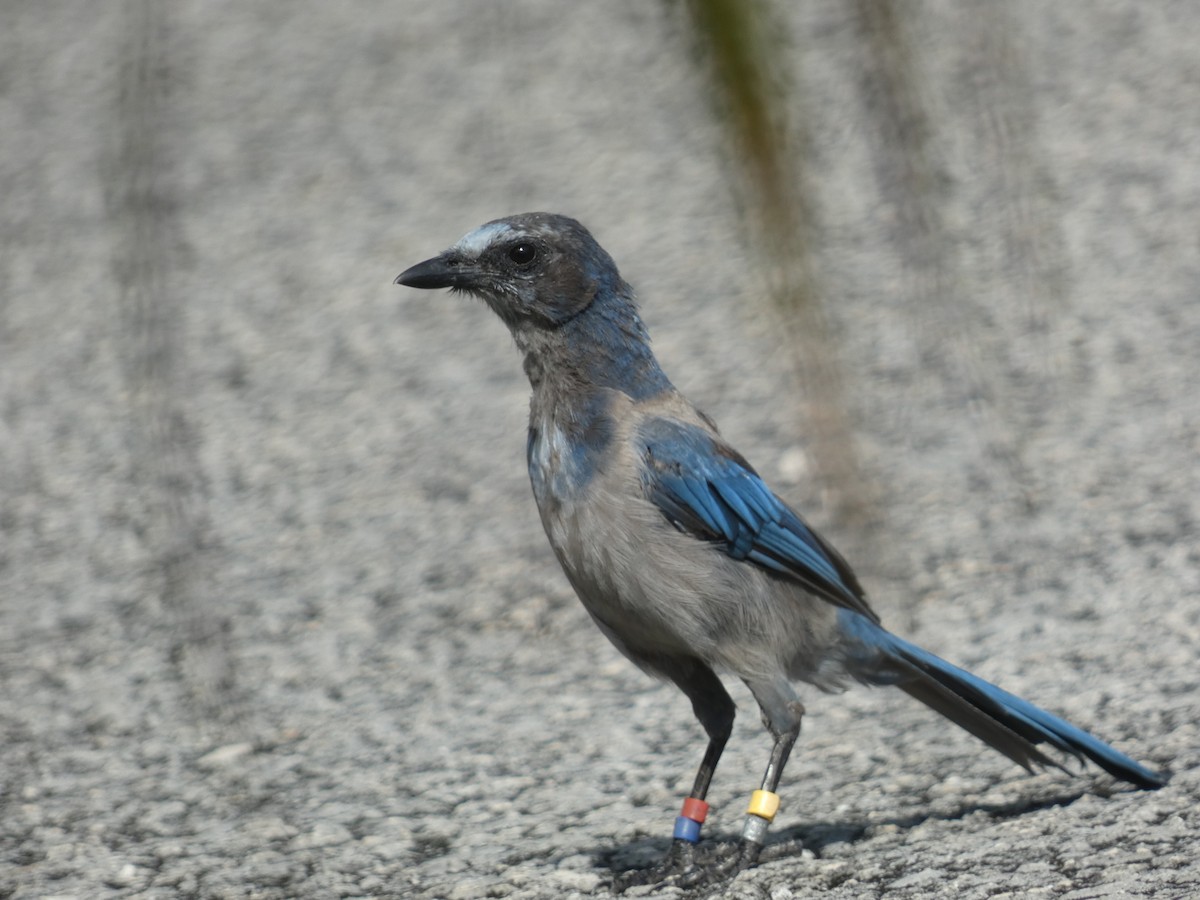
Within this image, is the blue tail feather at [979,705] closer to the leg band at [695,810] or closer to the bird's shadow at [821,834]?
the bird's shadow at [821,834]

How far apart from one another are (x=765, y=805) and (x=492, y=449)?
4.98 metres

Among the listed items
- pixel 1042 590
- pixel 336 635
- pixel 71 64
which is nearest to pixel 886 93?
pixel 1042 590

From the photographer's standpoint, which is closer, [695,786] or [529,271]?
[695,786]

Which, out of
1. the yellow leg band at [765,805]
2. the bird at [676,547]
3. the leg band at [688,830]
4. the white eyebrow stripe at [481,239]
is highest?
the white eyebrow stripe at [481,239]

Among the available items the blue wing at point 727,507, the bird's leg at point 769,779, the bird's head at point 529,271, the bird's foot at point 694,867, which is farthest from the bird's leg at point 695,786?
the bird's head at point 529,271

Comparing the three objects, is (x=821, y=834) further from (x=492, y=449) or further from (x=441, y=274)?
(x=492, y=449)

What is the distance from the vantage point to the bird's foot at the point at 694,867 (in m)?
4.25

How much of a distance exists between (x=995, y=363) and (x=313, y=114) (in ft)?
23.9

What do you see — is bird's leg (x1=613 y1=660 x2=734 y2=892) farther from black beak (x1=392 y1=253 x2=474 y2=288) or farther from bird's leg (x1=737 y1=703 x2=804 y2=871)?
black beak (x1=392 y1=253 x2=474 y2=288)

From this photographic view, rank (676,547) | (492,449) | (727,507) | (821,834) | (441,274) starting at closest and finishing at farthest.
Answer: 1. (676,547)
2. (727,507)
3. (441,274)
4. (821,834)
5. (492,449)

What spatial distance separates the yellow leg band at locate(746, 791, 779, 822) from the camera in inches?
166

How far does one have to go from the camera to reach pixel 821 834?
4.64 meters

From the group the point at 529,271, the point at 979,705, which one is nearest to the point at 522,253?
the point at 529,271

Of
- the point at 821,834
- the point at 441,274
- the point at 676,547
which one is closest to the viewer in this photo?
the point at 676,547
